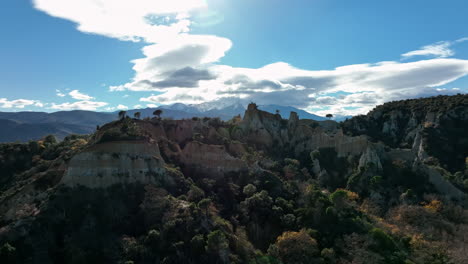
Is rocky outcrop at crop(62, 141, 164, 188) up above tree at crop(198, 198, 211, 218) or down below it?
above

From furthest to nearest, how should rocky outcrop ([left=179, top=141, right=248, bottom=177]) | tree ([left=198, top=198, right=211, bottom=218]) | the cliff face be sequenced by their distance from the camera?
the cliff face
rocky outcrop ([left=179, top=141, right=248, bottom=177])
tree ([left=198, top=198, right=211, bottom=218])

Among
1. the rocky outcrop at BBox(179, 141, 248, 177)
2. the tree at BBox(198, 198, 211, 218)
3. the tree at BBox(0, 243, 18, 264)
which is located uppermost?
the rocky outcrop at BBox(179, 141, 248, 177)

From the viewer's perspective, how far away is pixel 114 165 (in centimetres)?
5022

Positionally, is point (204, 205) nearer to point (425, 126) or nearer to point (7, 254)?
point (7, 254)

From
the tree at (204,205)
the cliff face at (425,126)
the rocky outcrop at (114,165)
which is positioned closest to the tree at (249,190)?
the tree at (204,205)

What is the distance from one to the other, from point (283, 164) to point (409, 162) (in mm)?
26925

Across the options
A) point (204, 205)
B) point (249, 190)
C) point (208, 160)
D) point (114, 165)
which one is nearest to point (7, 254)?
point (114, 165)

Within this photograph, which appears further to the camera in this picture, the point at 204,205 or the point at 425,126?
the point at 425,126

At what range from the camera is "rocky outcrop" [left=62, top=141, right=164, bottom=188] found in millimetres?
47812

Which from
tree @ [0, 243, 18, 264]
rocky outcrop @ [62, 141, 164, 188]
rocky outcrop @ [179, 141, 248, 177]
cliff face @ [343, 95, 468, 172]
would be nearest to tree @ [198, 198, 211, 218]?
rocky outcrop @ [62, 141, 164, 188]

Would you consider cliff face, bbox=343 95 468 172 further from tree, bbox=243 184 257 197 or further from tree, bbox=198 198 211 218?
tree, bbox=198 198 211 218

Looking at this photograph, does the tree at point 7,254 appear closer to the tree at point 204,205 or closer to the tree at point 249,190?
the tree at point 204,205

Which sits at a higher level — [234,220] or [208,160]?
[208,160]

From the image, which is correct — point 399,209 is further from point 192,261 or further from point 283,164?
point 192,261
